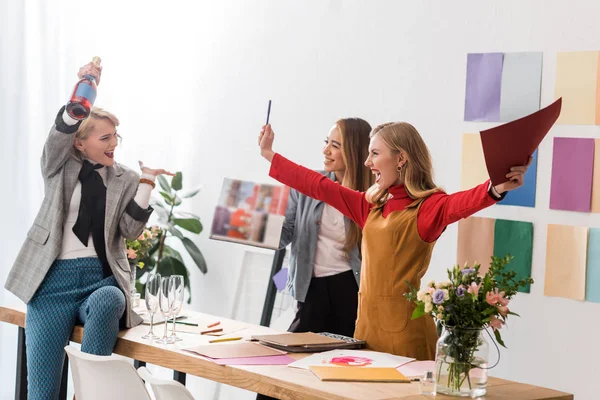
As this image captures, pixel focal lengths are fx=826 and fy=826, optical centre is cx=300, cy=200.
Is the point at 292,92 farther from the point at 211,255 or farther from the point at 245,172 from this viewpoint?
the point at 211,255

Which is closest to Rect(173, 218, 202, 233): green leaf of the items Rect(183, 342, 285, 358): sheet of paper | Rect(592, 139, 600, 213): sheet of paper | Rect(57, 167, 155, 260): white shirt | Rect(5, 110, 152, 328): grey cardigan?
Rect(5, 110, 152, 328): grey cardigan

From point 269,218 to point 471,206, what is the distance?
1.11 meters

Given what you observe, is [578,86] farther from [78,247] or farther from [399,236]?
[78,247]

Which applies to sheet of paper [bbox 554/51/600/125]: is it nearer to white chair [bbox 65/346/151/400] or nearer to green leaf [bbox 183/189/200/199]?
green leaf [bbox 183/189/200/199]

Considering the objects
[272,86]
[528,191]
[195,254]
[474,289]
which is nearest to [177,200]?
[195,254]

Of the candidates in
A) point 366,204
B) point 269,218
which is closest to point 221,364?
point 366,204

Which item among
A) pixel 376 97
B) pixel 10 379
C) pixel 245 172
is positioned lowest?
pixel 10 379

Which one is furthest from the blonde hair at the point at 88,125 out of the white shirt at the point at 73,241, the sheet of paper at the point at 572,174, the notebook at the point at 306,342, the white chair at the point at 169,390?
the sheet of paper at the point at 572,174

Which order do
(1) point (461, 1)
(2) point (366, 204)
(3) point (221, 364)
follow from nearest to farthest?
(3) point (221, 364), (2) point (366, 204), (1) point (461, 1)

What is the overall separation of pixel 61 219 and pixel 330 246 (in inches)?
42.9

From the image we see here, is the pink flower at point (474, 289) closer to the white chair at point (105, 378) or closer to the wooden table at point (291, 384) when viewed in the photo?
the wooden table at point (291, 384)

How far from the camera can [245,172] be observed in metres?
4.54

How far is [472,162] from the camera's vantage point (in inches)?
145

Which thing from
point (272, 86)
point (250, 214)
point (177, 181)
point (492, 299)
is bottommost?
point (492, 299)
